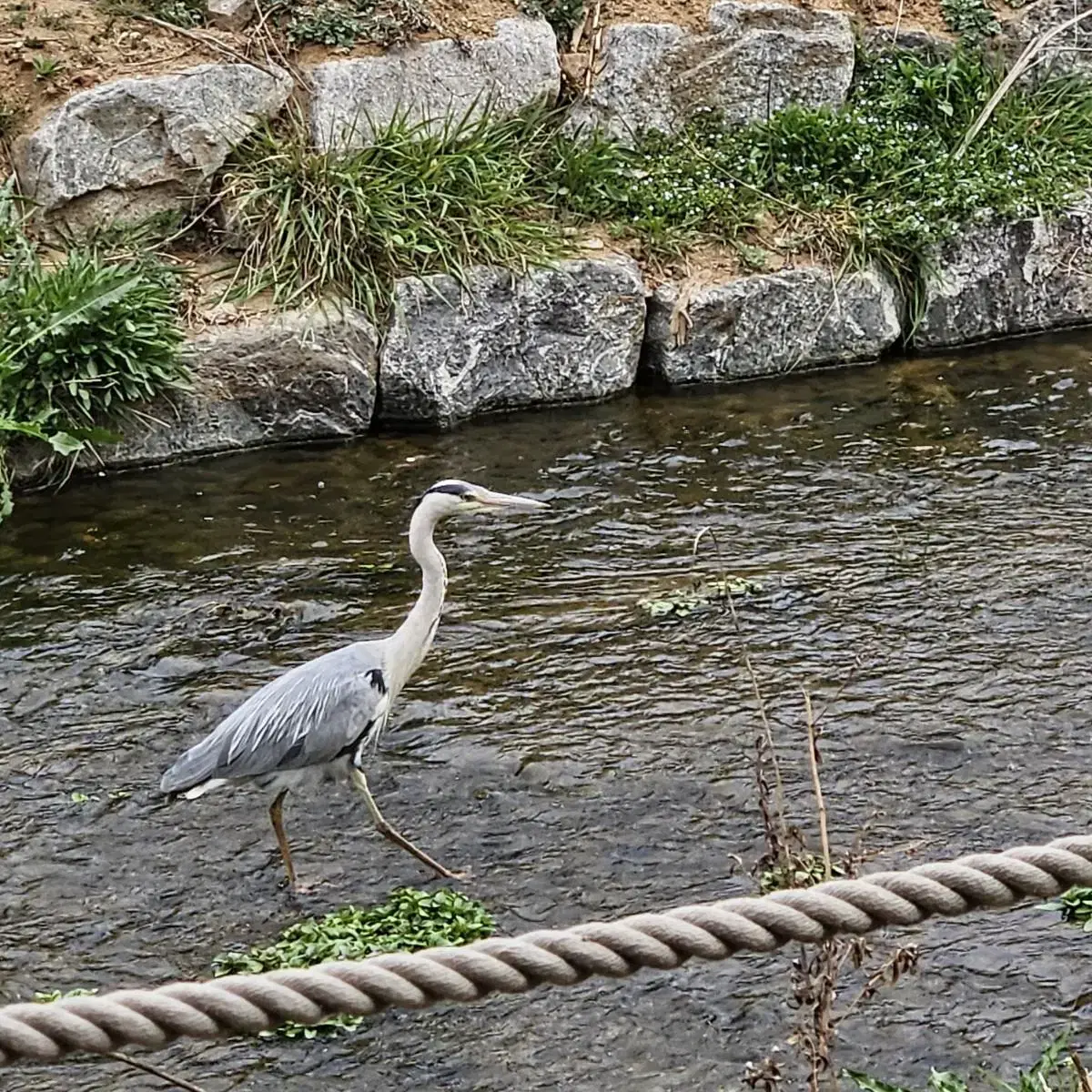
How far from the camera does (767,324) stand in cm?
891

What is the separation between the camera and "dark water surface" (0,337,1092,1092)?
416 cm

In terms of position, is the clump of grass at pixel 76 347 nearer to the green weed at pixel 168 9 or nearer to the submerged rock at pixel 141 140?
the submerged rock at pixel 141 140

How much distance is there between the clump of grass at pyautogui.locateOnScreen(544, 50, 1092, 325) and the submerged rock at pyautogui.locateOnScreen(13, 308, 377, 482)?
1.78 meters

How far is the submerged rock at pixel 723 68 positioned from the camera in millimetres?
9430

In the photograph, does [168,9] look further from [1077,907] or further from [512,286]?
[1077,907]

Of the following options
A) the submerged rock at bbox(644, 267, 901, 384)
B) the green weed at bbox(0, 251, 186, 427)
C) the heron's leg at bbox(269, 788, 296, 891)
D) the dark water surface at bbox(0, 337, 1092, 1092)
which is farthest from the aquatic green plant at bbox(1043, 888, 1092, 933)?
the green weed at bbox(0, 251, 186, 427)

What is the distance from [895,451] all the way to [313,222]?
10.3ft

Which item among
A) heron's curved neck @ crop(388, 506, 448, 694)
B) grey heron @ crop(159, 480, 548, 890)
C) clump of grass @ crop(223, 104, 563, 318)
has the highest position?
clump of grass @ crop(223, 104, 563, 318)

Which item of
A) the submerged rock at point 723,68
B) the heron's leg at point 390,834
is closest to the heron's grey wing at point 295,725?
the heron's leg at point 390,834

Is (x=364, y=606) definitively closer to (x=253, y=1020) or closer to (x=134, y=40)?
(x=134, y=40)

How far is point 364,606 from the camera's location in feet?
21.5

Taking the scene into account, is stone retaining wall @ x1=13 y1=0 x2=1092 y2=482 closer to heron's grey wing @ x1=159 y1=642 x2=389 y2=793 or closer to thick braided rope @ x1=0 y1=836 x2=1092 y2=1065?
heron's grey wing @ x1=159 y1=642 x2=389 y2=793

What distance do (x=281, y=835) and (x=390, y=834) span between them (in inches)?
12.8

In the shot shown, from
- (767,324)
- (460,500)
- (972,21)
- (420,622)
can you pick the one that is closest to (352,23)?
(767,324)
